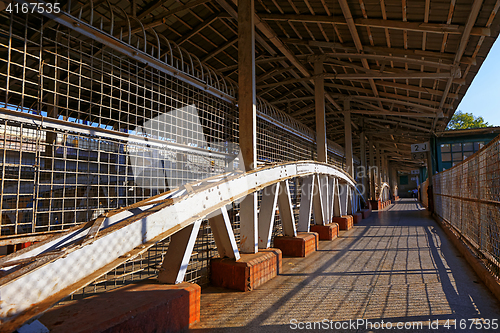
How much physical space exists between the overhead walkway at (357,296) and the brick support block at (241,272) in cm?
12

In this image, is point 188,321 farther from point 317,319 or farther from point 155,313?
point 317,319

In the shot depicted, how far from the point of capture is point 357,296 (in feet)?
13.9

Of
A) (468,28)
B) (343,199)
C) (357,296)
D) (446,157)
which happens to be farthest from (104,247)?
(446,157)

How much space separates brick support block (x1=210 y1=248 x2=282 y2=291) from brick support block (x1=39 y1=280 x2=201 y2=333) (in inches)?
45.7

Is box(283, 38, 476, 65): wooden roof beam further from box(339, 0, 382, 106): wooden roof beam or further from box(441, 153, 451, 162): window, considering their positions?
box(441, 153, 451, 162): window

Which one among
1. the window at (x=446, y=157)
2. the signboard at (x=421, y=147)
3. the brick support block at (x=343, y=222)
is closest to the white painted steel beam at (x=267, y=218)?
the brick support block at (x=343, y=222)

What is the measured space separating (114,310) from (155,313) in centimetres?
36

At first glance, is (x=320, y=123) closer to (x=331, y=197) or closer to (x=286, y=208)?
(x=331, y=197)

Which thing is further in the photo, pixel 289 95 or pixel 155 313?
pixel 289 95

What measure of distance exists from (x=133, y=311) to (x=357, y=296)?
316cm

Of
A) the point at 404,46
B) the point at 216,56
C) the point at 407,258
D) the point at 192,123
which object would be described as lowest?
the point at 407,258

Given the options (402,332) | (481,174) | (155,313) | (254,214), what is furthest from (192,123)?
(481,174)

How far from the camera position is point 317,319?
352cm

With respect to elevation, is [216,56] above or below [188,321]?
above
